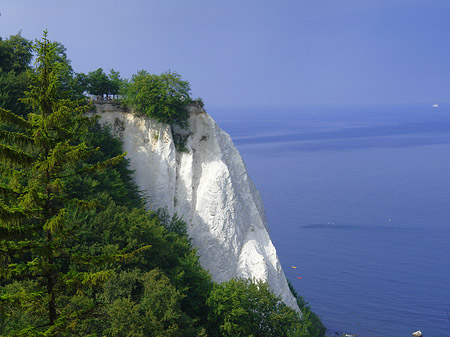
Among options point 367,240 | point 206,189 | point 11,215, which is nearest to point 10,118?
point 11,215

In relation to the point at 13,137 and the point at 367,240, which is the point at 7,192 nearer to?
the point at 13,137

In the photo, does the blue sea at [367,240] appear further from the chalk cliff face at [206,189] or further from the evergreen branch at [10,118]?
the evergreen branch at [10,118]

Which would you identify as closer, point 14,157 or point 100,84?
point 14,157

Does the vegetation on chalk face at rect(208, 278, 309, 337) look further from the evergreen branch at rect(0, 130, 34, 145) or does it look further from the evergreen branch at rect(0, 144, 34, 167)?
the evergreen branch at rect(0, 130, 34, 145)

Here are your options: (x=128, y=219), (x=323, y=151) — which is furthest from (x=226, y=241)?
(x=323, y=151)

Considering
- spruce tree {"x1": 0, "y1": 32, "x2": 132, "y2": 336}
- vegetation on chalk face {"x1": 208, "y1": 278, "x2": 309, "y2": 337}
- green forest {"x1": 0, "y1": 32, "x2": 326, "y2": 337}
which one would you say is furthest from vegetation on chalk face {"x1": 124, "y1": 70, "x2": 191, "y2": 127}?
spruce tree {"x1": 0, "y1": 32, "x2": 132, "y2": 336}

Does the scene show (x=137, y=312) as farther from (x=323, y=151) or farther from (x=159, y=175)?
(x=323, y=151)
